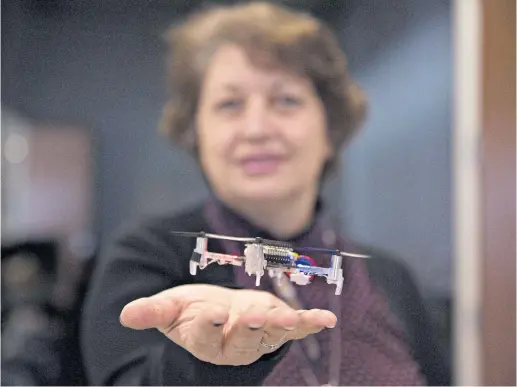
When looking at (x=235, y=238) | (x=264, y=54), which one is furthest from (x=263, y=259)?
(x=264, y=54)

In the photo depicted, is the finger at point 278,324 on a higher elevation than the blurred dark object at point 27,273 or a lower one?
lower

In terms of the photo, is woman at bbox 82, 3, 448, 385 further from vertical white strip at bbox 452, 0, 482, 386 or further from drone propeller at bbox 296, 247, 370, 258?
vertical white strip at bbox 452, 0, 482, 386

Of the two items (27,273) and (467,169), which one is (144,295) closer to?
(27,273)

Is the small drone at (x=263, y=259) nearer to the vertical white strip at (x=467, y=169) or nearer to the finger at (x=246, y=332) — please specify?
the finger at (x=246, y=332)

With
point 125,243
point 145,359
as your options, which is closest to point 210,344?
point 145,359

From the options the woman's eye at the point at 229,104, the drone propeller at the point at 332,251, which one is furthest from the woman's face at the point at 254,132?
the drone propeller at the point at 332,251

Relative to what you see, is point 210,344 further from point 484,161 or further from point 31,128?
point 484,161

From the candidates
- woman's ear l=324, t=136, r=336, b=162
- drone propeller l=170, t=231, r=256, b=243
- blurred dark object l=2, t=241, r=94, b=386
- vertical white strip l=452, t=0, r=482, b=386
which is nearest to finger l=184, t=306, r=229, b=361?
drone propeller l=170, t=231, r=256, b=243
